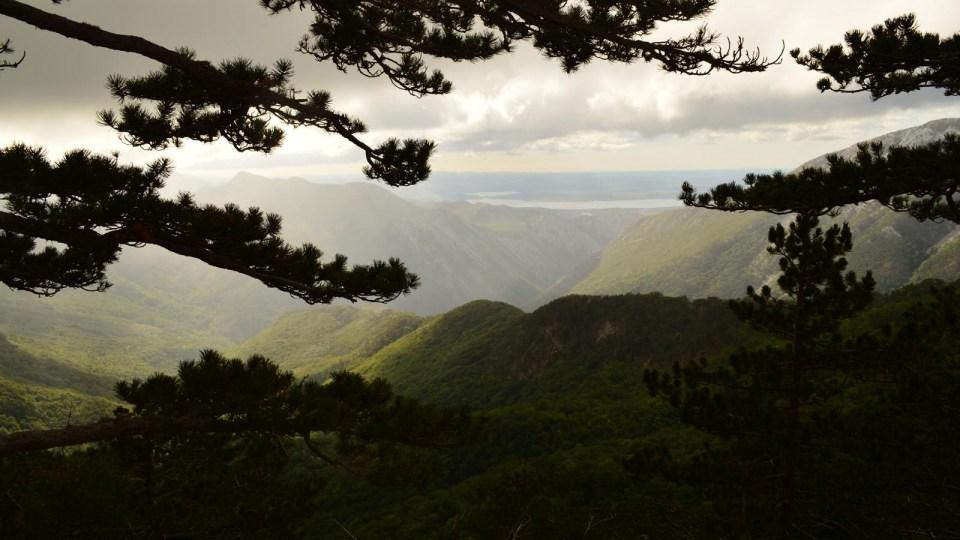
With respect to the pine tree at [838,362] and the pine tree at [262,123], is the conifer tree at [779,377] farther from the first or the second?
the pine tree at [262,123]

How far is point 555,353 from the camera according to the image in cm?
9856

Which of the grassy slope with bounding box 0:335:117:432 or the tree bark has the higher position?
the tree bark

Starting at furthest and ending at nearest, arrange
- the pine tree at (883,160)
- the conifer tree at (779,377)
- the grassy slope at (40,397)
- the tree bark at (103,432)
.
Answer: the grassy slope at (40,397), the conifer tree at (779,377), the pine tree at (883,160), the tree bark at (103,432)

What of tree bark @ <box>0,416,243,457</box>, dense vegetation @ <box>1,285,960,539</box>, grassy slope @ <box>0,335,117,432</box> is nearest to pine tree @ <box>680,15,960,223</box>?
dense vegetation @ <box>1,285,960,539</box>

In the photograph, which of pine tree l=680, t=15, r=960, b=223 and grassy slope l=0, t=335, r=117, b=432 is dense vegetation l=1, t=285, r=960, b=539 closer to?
pine tree l=680, t=15, r=960, b=223

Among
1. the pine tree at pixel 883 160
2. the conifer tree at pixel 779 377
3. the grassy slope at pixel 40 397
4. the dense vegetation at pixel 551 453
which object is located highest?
the pine tree at pixel 883 160

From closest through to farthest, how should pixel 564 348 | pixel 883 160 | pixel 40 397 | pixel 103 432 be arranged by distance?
pixel 103 432 < pixel 883 160 < pixel 40 397 < pixel 564 348

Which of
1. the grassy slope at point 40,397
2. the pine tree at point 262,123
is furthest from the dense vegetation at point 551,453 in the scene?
the grassy slope at point 40,397

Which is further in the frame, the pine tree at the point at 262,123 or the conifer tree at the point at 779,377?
the conifer tree at the point at 779,377

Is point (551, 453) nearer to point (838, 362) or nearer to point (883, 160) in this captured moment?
point (838, 362)

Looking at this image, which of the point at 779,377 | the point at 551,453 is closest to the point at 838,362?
the point at 779,377

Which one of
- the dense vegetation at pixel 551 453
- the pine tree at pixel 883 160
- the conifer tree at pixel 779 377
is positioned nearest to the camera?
the pine tree at pixel 883 160

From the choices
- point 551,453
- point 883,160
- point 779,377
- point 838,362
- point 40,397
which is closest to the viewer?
point 883,160

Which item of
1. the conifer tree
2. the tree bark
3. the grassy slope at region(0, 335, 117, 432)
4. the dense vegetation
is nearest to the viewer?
the tree bark
